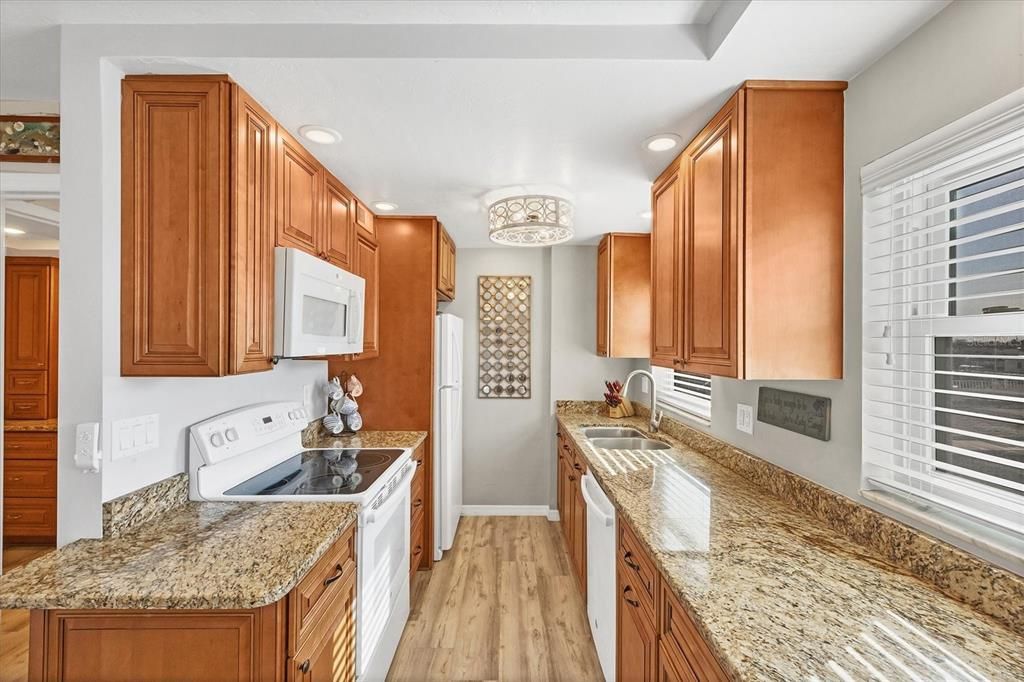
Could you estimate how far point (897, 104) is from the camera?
125cm

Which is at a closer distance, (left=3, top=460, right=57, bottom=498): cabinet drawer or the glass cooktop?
the glass cooktop

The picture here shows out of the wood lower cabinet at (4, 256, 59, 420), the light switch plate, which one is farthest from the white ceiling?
the wood lower cabinet at (4, 256, 59, 420)

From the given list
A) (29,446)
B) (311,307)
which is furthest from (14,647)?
(311,307)

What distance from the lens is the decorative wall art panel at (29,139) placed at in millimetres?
1709

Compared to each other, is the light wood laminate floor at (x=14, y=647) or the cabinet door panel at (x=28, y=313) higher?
the cabinet door panel at (x=28, y=313)

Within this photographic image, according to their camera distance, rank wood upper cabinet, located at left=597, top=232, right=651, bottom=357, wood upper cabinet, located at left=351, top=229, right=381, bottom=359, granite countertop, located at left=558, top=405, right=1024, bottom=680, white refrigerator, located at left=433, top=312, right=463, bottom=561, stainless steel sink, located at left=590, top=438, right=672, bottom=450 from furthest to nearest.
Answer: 1. wood upper cabinet, located at left=597, top=232, right=651, bottom=357
2. white refrigerator, located at left=433, top=312, right=463, bottom=561
3. stainless steel sink, located at left=590, top=438, right=672, bottom=450
4. wood upper cabinet, located at left=351, top=229, right=381, bottom=359
5. granite countertop, located at left=558, top=405, right=1024, bottom=680

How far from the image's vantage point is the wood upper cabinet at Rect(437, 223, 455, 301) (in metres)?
3.23

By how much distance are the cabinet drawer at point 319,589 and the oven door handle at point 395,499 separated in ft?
0.30

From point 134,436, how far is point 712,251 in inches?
80.6

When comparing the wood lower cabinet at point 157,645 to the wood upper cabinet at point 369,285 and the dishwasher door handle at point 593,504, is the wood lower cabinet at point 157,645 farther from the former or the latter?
the wood upper cabinet at point 369,285

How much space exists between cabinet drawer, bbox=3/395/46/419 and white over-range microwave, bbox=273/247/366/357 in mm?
2792

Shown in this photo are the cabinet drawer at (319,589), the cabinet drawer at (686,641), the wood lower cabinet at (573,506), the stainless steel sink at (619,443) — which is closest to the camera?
the cabinet drawer at (686,641)

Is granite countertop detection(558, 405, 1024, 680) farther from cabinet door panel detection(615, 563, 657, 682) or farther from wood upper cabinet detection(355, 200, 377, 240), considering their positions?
wood upper cabinet detection(355, 200, 377, 240)

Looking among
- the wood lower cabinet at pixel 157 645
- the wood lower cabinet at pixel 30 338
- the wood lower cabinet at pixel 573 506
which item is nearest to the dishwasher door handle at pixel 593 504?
the wood lower cabinet at pixel 573 506
